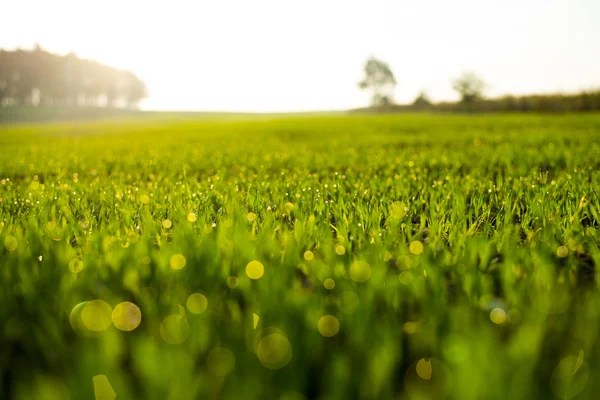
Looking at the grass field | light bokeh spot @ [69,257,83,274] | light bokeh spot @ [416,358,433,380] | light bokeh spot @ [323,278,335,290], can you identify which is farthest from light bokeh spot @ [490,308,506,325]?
light bokeh spot @ [69,257,83,274]

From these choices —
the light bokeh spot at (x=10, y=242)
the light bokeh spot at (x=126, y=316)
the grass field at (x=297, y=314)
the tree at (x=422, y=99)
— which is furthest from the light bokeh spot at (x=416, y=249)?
the tree at (x=422, y=99)

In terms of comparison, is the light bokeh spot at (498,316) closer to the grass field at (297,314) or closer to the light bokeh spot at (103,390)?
the grass field at (297,314)

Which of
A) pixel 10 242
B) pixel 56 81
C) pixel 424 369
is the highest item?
pixel 56 81

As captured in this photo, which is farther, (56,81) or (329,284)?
(56,81)

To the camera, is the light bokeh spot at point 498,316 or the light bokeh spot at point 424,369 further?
the light bokeh spot at point 498,316

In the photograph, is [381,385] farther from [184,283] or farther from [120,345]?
[184,283]

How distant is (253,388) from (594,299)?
3.53 feet

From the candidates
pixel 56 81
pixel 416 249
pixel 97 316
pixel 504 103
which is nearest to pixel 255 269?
pixel 97 316

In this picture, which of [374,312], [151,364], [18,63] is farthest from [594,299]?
[18,63]

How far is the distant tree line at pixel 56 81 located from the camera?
8838 cm

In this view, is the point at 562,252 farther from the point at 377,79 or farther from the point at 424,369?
the point at 377,79

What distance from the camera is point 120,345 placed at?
3.88 feet

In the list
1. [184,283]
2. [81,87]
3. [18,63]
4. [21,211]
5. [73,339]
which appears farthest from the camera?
[81,87]

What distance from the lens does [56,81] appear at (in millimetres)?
90812
